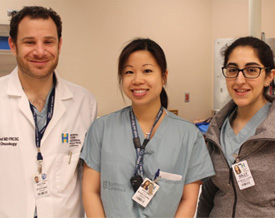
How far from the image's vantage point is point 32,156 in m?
1.37

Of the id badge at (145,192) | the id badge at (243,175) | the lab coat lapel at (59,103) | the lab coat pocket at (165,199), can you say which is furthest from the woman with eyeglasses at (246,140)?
the lab coat lapel at (59,103)

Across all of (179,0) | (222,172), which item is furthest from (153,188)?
(179,0)

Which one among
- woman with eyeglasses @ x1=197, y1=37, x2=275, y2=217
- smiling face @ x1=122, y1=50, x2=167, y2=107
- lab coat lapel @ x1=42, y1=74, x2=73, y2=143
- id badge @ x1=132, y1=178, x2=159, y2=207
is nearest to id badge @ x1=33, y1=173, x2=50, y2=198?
lab coat lapel @ x1=42, y1=74, x2=73, y2=143

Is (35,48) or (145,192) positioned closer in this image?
(145,192)

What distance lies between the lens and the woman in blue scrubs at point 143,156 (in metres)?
1.23

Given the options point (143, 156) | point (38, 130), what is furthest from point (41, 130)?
point (143, 156)

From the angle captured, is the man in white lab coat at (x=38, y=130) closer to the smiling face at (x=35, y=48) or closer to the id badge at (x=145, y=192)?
the smiling face at (x=35, y=48)

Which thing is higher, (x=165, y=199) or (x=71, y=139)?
(x=71, y=139)

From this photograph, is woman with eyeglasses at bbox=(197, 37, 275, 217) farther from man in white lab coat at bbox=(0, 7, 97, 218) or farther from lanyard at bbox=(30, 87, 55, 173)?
lanyard at bbox=(30, 87, 55, 173)

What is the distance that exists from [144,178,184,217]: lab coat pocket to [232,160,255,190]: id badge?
262 mm

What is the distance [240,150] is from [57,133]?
3.12 ft

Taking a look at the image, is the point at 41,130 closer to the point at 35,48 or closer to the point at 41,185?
the point at 41,185

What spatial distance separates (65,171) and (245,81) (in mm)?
1038

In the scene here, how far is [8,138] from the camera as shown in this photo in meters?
1.37
